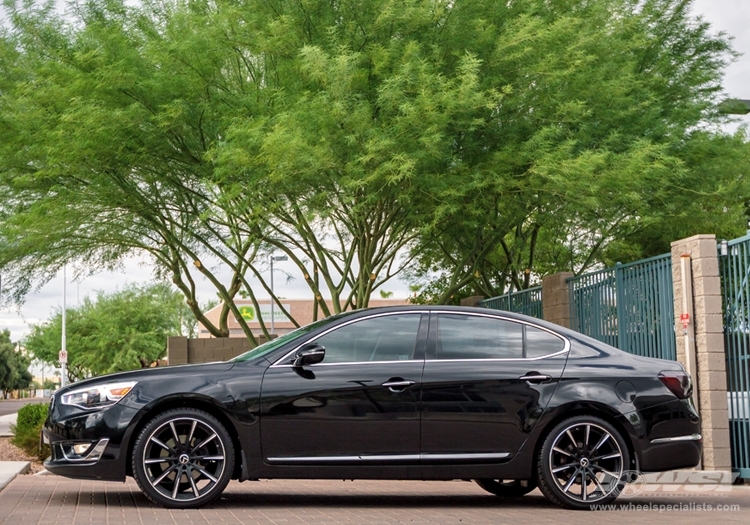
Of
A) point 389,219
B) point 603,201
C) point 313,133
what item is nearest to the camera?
point 313,133

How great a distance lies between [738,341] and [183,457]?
6534 millimetres

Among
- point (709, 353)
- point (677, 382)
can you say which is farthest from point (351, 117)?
point (677, 382)

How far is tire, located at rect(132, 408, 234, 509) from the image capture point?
891cm

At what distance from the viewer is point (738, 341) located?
1220 cm

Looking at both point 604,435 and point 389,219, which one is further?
point 389,219

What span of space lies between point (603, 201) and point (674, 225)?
605 centimetres

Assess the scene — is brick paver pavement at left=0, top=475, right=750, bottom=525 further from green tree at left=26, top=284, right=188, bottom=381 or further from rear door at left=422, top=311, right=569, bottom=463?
green tree at left=26, top=284, right=188, bottom=381

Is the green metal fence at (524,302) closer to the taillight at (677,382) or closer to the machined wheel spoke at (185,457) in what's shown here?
the taillight at (677,382)

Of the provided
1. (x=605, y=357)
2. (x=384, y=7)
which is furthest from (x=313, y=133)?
(x=605, y=357)

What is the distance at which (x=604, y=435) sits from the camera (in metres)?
9.36

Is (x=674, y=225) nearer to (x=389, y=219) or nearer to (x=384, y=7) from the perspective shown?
(x=389, y=219)

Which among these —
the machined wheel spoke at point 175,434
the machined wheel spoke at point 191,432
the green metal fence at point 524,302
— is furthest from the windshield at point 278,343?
the green metal fence at point 524,302

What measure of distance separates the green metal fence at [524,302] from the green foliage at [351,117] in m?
1.44

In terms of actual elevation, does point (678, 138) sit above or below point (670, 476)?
above
